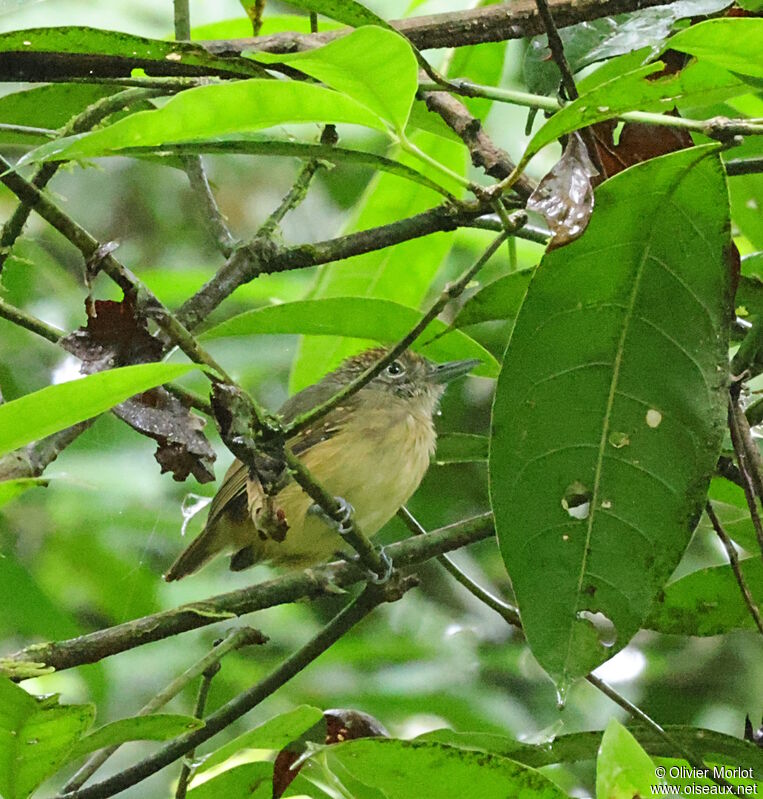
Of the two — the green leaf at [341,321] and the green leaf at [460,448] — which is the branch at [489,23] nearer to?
the green leaf at [341,321]

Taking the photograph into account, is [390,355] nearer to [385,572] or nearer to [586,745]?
[385,572]

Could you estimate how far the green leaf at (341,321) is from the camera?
6.06ft

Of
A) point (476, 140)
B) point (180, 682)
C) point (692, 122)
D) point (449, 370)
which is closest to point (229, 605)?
point (180, 682)

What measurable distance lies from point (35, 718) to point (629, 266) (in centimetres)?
90

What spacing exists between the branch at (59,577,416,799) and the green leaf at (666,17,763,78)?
3.38ft

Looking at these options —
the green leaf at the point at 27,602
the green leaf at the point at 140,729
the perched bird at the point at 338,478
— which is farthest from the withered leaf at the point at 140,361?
the perched bird at the point at 338,478

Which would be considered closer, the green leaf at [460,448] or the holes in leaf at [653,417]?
the holes in leaf at [653,417]

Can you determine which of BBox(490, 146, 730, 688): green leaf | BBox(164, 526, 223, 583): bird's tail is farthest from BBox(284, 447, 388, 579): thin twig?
BBox(164, 526, 223, 583): bird's tail

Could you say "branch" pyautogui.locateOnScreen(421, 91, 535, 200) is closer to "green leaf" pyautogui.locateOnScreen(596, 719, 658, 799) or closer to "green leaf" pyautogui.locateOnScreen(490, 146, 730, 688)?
"green leaf" pyautogui.locateOnScreen(490, 146, 730, 688)

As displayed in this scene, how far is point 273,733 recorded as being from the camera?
4.79 ft

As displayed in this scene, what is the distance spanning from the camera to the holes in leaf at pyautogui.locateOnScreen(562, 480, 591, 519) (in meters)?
1.50

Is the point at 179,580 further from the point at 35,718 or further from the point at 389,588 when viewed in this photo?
the point at 35,718

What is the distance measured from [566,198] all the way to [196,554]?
2272 millimetres

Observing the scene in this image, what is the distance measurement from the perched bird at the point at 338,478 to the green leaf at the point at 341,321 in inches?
39.7
